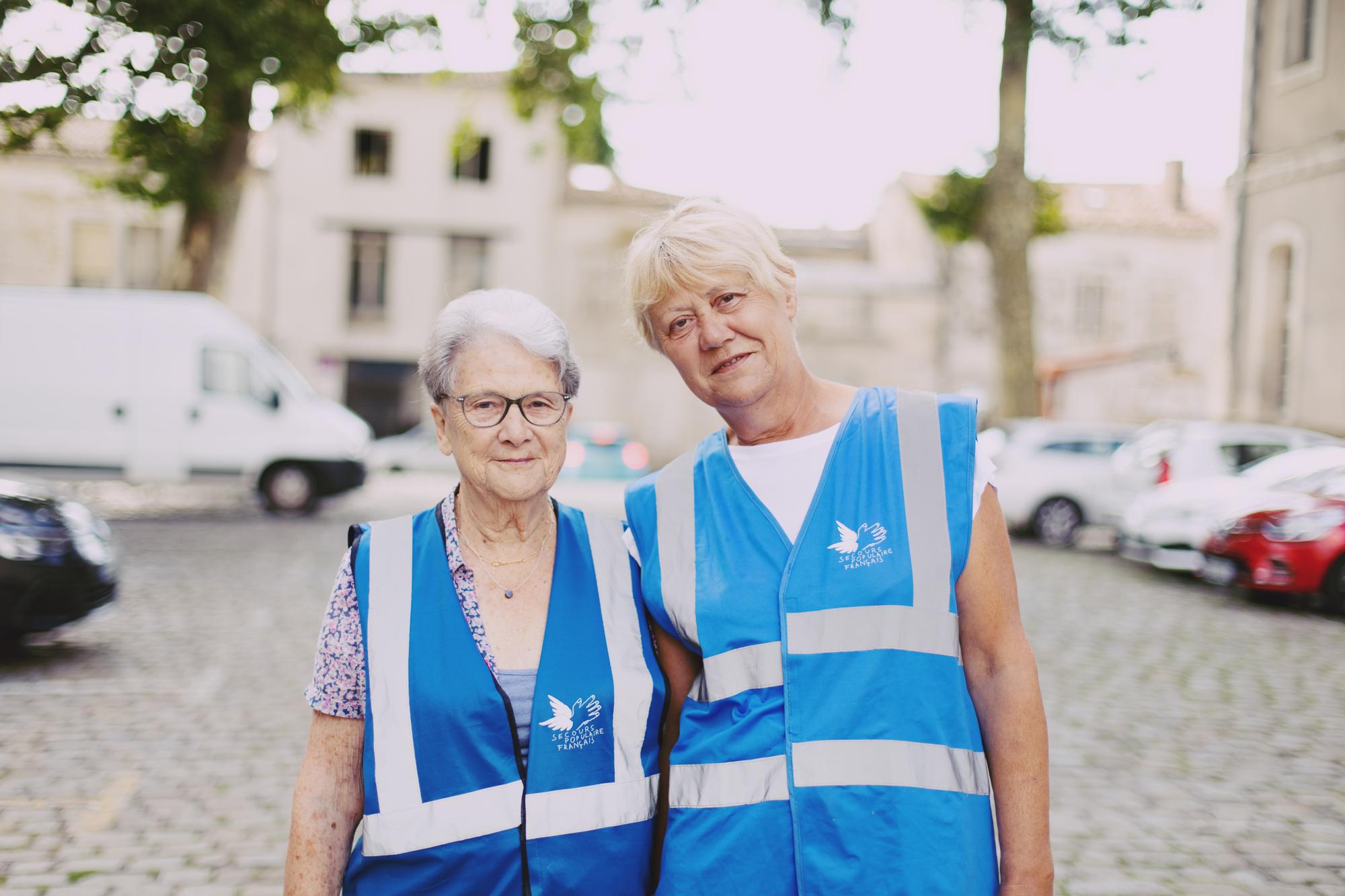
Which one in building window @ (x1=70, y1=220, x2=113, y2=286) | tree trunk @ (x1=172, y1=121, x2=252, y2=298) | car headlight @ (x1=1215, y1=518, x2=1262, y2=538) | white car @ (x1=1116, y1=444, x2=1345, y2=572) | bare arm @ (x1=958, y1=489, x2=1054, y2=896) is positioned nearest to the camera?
bare arm @ (x1=958, y1=489, x2=1054, y2=896)

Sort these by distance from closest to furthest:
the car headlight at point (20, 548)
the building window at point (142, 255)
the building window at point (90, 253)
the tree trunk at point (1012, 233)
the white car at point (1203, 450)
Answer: the car headlight at point (20, 548) → the white car at point (1203, 450) → the tree trunk at point (1012, 233) → the building window at point (90, 253) → the building window at point (142, 255)

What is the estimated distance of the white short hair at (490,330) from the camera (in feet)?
7.54

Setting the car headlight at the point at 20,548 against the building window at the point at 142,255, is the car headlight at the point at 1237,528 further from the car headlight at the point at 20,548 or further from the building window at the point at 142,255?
the building window at the point at 142,255

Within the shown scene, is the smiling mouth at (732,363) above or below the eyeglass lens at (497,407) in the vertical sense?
above

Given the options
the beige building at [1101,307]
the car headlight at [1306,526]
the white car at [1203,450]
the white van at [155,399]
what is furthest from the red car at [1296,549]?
the beige building at [1101,307]

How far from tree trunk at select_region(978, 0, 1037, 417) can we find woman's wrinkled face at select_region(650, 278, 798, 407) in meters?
17.7

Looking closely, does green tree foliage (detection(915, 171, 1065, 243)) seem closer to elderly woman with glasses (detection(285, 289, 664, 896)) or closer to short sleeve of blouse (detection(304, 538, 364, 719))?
elderly woman with glasses (detection(285, 289, 664, 896))

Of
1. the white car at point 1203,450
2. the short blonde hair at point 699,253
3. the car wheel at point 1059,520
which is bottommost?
the car wheel at point 1059,520

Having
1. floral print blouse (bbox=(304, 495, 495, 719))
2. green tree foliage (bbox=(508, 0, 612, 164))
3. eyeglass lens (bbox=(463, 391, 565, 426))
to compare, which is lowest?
floral print blouse (bbox=(304, 495, 495, 719))

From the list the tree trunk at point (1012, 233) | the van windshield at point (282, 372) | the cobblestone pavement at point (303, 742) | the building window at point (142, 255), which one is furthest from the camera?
the building window at point (142, 255)

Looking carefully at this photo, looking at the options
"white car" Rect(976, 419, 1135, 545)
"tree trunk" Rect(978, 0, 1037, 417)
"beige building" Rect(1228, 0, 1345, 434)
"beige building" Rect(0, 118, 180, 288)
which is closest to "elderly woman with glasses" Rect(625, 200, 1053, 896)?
"white car" Rect(976, 419, 1135, 545)

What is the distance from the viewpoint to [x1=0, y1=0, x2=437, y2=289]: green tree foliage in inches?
540

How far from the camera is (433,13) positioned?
59.5 ft

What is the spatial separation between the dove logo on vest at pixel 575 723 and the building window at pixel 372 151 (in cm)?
3541
